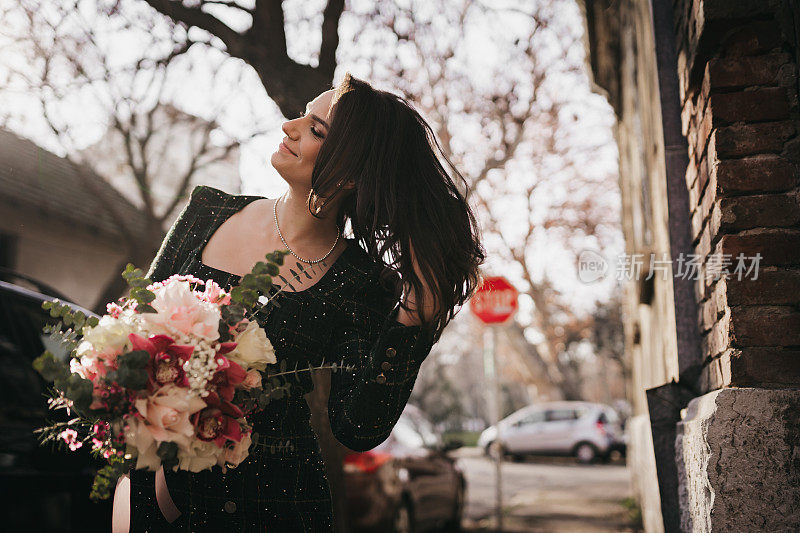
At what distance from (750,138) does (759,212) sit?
10.6 inches

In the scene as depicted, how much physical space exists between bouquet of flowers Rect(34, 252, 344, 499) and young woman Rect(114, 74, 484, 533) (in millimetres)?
294

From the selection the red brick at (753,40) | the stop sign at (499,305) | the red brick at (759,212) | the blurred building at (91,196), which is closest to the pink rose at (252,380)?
the red brick at (759,212)

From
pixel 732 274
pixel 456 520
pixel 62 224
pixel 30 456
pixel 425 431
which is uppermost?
pixel 62 224

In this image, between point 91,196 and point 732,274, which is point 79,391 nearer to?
point 732,274

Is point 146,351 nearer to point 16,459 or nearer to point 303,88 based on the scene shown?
point 16,459

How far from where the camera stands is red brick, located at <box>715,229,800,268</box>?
2.38 metres

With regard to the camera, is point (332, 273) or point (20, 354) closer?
point (332, 273)

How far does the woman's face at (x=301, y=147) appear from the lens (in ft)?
7.64

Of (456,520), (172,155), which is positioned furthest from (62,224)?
(456,520)

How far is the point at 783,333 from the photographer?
233 cm

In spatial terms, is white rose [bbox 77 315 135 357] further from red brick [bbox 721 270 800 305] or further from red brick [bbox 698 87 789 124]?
red brick [bbox 698 87 789 124]

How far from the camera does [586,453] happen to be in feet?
70.4

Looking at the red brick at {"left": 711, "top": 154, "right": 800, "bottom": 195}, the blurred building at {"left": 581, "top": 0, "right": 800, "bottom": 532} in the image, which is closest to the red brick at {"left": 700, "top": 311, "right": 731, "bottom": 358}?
the blurred building at {"left": 581, "top": 0, "right": 800, "bottom": 532}

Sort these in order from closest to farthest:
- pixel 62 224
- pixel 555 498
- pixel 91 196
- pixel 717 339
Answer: pixel 717 339, pixel 91 196, pixel 555 498, pixel 62 224
